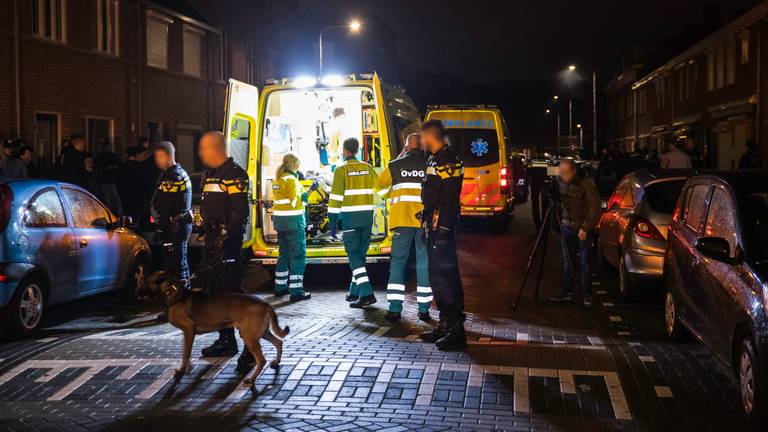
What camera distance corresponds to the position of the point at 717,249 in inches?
235

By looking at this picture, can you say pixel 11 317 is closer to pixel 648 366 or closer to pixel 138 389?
pixel 138 389

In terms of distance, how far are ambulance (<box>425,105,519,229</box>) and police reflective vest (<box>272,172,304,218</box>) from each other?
781 cm

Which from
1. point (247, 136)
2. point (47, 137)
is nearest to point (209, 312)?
point (247, 136)

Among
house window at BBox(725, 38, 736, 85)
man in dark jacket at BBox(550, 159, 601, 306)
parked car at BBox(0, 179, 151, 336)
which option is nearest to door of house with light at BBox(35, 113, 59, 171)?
parked car at BBox(0, 179, 151, 336)

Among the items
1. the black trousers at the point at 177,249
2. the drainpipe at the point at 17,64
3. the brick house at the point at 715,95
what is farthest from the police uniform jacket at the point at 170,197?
the brick house at the point at 715,95

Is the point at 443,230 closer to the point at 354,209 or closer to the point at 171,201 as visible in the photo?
the point at 354,209

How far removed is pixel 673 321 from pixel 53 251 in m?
6.05

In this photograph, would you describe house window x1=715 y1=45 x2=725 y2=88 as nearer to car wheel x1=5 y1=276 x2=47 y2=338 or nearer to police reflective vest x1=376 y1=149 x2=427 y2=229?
police reflective vest x1=376 y1=149 x2=427 y2=229

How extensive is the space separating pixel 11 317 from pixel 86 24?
13838 mm

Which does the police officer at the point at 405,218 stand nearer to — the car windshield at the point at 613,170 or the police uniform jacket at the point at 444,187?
the police uniform jacket at the point at 444,187

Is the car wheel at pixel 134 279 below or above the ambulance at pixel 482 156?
below

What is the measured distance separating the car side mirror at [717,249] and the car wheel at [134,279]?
6611mm

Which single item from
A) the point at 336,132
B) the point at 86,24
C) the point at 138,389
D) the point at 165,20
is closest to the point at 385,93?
the point at 336,132

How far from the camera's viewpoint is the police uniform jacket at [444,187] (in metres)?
7.61
